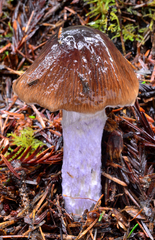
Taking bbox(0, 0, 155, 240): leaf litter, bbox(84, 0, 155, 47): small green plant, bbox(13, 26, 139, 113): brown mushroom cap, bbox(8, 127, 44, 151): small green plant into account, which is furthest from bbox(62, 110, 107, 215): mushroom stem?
bbox(84, 0, 155, 47): small green plant

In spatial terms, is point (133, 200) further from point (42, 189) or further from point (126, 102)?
point (126, 102)

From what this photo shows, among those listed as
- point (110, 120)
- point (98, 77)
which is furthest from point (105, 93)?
point (110, 120)

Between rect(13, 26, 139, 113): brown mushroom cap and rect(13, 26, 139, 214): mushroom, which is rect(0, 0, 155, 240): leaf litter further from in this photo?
rect(13, 26, 139, 113): brown mushroom cap

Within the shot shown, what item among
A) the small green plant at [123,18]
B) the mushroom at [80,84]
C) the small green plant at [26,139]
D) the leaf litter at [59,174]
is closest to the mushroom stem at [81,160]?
the mushroom at [80,84]

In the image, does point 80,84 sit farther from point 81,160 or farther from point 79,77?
point 81,160

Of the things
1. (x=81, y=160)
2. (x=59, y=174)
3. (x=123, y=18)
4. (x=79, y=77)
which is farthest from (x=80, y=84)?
(x=123, y=18)

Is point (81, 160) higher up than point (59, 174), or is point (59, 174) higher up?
point (81, 160)
